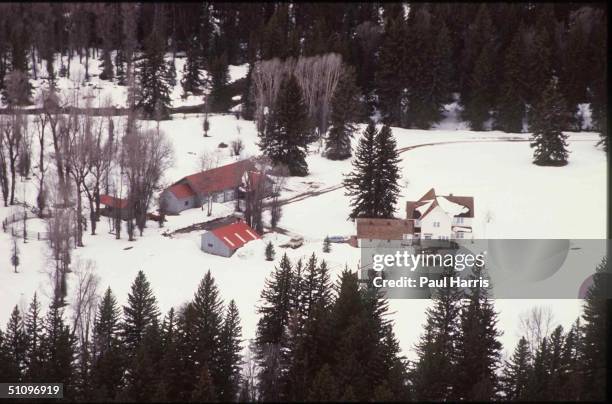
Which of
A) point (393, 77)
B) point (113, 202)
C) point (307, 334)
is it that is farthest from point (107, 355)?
point (393, 77)

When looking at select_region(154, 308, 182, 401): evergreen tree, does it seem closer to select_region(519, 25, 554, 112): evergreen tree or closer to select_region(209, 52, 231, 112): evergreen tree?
select_region(209, 52, 231, 112): evergreen tree

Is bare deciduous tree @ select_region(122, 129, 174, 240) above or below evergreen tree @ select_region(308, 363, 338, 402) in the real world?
above

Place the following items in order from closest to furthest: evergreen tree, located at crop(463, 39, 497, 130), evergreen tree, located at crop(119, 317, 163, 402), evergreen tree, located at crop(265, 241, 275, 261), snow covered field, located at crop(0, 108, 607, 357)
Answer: evergreen tree, located at crop(119, 317, 163, 402), snow covered field, located at crop(0, 108, 607, 357), evergreen tree, located at crop(265, 241, 275, 261), evergreen tree, located at crop(463, 39, 497, 130)

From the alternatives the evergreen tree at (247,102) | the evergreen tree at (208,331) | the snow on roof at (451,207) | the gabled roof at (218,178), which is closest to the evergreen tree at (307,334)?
the evergreen tree at (208,331)

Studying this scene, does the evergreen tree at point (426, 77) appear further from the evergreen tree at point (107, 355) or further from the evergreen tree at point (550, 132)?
the evergreen tree at point (107, 355)

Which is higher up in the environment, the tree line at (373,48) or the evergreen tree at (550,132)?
the tree line at (373,48)

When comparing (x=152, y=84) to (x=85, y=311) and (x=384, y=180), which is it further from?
(x=85, y=311)

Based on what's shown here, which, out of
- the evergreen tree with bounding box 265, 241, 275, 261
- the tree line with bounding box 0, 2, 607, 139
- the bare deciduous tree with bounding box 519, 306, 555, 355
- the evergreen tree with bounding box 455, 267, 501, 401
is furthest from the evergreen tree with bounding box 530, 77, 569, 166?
the evergreen tree with bounding box 455, 267, 501, 401
